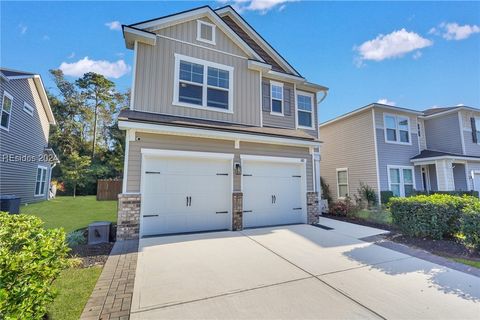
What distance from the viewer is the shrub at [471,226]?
5660 millimetres

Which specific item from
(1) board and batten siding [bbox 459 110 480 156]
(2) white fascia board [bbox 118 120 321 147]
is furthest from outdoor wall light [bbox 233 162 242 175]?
(1) board and batten siding [bbox 459 110 480 156]

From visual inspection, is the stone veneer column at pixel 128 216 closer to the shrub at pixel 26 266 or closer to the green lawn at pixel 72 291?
the green lawn at pixel 72 291

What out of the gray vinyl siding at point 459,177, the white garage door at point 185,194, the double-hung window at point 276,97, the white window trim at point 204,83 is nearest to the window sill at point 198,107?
the white window trim at point 204,83

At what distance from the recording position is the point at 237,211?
7.92 meters

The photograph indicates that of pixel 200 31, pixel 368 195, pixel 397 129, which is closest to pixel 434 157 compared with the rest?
pixel 397 129

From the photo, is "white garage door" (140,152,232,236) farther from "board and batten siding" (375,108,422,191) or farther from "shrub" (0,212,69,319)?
"board and batten siding" (375,108,422,191)

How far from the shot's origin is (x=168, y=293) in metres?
3.64

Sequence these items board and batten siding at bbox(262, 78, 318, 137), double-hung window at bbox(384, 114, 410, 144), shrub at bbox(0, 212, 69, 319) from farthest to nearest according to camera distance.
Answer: double-hung window at bbox(384, 114, 410, 144)
board and batten siding at bbox(262, 78, 318, 137)
shrub at bbox(0, 212, 69, 319)

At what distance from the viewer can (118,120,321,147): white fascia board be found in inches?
264

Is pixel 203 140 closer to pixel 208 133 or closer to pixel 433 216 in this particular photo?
pixel 208 133

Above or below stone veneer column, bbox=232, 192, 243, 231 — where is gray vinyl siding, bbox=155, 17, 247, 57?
above

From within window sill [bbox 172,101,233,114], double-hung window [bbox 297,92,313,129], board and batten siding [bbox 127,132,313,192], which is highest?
double-hung window [bbox 297,92,313,129]

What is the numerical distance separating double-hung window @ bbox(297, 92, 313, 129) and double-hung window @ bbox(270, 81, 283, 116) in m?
1.48

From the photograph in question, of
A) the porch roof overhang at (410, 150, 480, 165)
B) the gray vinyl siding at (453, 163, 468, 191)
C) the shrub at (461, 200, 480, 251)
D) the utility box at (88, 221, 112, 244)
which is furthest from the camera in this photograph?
the gray vinyl siding at (453, 163, 468, 191)
